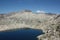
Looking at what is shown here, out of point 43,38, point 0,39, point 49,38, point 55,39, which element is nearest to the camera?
point 55,39

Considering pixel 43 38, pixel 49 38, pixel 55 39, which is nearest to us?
pixel 55 39

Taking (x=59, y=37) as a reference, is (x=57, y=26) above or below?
above

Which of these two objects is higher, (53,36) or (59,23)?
(59,23)

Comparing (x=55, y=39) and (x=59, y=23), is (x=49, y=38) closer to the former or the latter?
(x=55, y=39)

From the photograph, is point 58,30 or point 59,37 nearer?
point 59,37

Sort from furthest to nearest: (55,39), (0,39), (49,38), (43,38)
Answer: (0,39) < (43,38) < (49,38) < (55,39)

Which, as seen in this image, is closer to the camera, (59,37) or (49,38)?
(59,37)

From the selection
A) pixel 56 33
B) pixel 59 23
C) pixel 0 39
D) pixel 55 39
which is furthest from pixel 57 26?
pixel 0 39

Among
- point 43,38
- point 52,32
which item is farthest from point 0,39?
point 52,32

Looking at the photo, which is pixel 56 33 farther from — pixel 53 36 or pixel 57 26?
pixel 57 26
